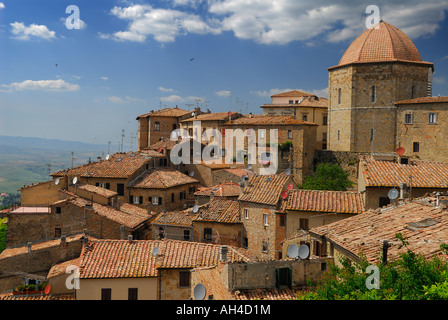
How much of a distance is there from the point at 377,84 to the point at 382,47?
374cm

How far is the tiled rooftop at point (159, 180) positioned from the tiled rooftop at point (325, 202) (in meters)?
16.1

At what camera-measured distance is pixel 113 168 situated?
3984 cm

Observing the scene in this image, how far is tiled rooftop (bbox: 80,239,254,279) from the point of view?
758 inches

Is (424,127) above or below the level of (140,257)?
above

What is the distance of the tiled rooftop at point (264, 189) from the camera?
87.5 ft

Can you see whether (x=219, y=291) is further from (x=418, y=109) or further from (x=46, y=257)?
(x=418, y=109)

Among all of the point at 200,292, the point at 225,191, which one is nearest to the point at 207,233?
the point at 225,191

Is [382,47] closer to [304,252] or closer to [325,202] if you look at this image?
[325,202]

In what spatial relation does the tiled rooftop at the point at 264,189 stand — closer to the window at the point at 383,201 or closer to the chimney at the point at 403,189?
the window at the point at 383,201

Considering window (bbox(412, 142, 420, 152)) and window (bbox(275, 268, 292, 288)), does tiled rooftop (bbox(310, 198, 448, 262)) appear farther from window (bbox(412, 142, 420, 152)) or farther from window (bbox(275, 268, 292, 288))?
window (bbox(412, 142, 420, 152))

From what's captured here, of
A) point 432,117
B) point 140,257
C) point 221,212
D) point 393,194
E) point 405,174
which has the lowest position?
point 140,257

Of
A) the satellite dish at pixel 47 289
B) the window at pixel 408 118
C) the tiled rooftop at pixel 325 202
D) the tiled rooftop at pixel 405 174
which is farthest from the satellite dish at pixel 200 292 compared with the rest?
the window at pixel 408 118

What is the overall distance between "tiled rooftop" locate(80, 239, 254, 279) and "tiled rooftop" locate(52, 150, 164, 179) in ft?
56.2

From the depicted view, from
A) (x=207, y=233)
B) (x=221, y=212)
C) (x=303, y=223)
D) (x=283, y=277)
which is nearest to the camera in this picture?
(x=283, y=277)
